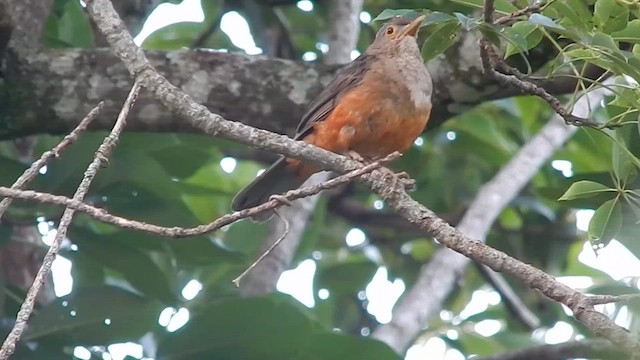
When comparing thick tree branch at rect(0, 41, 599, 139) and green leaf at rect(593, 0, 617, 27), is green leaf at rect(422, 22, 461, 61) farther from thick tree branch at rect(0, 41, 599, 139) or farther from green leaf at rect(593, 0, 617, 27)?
thick tree branch at rect(0, 41, 599, 139)

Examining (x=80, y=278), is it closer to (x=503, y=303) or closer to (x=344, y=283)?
(x=344, y=283)

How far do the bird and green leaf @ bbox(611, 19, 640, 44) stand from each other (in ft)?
6.01

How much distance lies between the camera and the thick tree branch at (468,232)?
16.1 feet

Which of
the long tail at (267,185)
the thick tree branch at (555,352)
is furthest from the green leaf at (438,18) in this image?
the long tail at (267,185)

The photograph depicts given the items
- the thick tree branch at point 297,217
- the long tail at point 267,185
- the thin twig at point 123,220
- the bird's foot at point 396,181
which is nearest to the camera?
the thin twig at point 123,220

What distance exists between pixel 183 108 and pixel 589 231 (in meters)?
1.06

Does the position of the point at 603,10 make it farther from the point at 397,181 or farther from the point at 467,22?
the point at 397,181

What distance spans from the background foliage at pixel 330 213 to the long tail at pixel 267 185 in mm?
121

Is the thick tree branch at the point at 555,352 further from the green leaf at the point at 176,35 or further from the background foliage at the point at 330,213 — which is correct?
the green leaf at the point at 176,35

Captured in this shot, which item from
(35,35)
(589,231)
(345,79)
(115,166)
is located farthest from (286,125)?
(589,231)

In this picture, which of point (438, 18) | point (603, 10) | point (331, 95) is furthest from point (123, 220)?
point (331, 95)

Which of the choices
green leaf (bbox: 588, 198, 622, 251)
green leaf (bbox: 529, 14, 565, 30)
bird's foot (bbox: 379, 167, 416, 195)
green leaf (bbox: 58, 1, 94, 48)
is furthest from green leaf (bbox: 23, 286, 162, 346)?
green leaf (bbox: 529, 14, 565, 30)

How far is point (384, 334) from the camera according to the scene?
16.1 feet

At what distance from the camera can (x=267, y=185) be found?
505 cm
